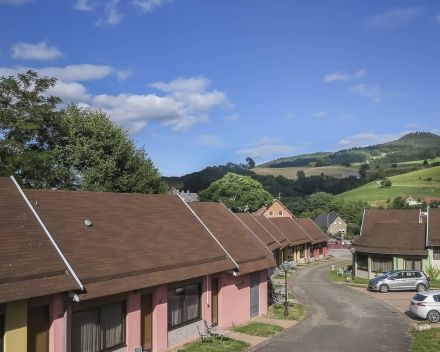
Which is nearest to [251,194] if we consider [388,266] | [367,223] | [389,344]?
[367,223]

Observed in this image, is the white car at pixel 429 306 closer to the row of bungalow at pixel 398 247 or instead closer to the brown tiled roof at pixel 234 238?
the brown tiled roof at pixel 234 238

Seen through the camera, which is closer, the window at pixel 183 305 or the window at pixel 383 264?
the window at pixel 183 305

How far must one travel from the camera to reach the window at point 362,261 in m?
39.9

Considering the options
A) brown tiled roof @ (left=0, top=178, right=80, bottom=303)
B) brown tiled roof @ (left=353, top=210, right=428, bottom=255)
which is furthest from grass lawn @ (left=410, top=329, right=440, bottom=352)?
brown tiled roof @ (left=353, top=210, right=428, bottom=255)

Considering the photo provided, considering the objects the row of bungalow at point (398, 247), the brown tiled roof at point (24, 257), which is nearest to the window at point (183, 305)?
the brown tiled roof at point (24, 257)

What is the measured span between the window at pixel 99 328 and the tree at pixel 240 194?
6807 cm

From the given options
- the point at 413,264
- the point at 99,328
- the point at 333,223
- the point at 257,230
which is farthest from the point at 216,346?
the point at 333,223

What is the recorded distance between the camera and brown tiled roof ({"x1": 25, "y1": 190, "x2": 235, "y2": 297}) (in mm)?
13930

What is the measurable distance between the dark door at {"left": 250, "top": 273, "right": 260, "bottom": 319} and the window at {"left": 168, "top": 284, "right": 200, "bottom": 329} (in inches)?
189

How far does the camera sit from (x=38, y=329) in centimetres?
1186

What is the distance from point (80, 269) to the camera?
13.2 m

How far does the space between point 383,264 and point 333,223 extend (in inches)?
2902

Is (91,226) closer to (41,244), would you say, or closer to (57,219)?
(57,219)

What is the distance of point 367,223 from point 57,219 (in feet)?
128
